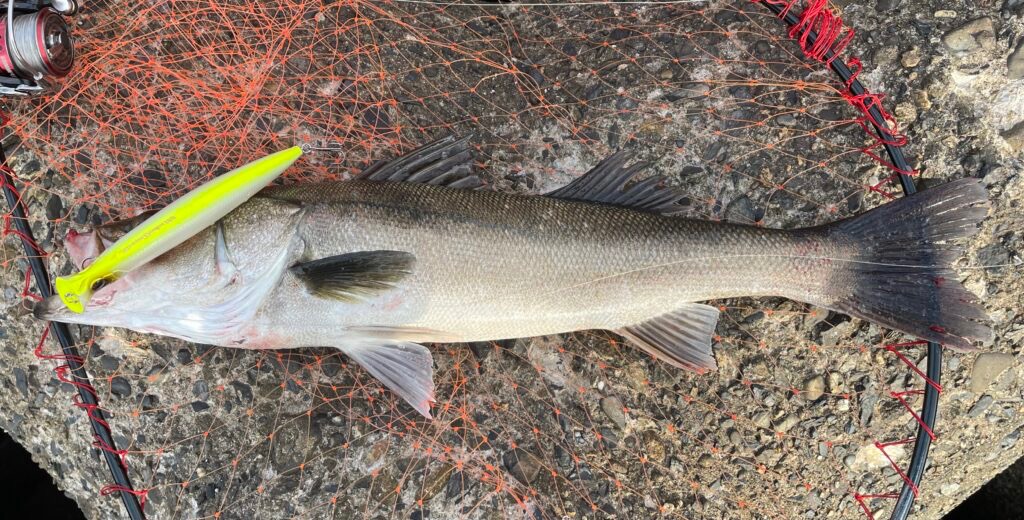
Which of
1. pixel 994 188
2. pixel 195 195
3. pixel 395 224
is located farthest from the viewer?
pixel 994 188

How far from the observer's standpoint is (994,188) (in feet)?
9.19

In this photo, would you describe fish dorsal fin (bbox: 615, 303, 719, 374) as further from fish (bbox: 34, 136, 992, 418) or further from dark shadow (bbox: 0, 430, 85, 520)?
dark shadow (bbox: 0, 430, 85, 520)

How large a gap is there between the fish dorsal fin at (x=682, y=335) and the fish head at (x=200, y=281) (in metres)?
1.49

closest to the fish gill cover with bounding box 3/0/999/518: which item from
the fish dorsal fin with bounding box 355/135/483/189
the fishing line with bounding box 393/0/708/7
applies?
the fishing line with bounding box 393/0/708/7

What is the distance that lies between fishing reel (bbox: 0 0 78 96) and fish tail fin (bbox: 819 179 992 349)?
342 cm

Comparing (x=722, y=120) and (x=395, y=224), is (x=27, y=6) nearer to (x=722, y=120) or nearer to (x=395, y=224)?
(x=395, y=224)

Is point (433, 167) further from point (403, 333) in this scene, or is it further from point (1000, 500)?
point (1000, 500)

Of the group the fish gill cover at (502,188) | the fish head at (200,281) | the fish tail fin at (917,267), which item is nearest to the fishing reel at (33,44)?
the fish gill cover at (502,188)

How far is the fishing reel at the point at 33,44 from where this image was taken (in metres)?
2.52

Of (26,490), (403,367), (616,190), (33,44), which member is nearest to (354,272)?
(403,367)

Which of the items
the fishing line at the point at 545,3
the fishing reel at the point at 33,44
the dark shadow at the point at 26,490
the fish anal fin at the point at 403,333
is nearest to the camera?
the fish anal fin at the point at 403,333

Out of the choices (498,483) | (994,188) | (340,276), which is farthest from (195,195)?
(994,188)

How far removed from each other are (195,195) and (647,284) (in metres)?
1.77

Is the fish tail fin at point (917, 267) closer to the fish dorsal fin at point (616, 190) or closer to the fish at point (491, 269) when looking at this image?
the fish at point (491, 269)
